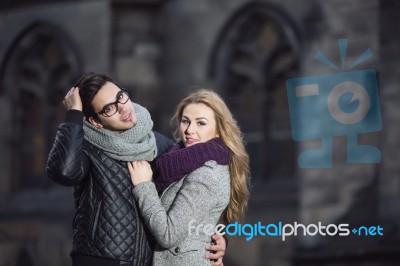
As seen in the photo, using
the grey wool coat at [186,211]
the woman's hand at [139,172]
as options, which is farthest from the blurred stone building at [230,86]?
the woman's hand at [139,172]

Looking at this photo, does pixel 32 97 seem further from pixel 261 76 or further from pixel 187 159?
pixel 187 159

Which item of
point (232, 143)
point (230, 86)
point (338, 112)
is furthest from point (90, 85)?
point (230, 86)

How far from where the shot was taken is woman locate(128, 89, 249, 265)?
2354 millimetres

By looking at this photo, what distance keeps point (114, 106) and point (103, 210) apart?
0.28 metres

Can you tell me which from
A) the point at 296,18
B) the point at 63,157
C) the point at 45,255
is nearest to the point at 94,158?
the point at 63,157

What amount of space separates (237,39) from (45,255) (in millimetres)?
2889

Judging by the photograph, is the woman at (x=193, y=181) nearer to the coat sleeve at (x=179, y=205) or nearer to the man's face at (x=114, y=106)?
the coat sleeve at (x=179, y=205)

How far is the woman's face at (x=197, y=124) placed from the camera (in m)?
2.45

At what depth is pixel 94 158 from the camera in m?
2.45

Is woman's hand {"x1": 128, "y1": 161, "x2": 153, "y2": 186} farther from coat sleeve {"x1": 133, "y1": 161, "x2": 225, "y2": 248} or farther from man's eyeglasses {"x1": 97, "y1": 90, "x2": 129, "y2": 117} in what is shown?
man's eyeglasses {"x1": 97, "y1": 90, "x2": 129, "y2": 117}

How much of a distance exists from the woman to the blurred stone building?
4.61 m

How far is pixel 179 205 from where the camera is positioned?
7.78ft

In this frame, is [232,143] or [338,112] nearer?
[232,143]

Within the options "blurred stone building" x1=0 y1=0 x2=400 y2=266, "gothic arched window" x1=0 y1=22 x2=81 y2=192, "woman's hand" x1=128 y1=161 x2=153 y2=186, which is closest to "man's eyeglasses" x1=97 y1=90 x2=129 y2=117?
"woman's hand" x1=128 y1=161 x2=153 y2=186
